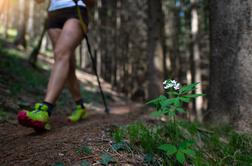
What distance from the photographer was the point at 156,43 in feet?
34.5

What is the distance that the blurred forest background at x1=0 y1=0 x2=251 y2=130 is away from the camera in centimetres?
345

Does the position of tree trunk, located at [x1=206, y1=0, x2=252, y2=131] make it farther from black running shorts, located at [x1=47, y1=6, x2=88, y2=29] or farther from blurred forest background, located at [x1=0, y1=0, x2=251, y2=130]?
black running shorts, located at [x1=47, y1=6, x2=88, y2=29]

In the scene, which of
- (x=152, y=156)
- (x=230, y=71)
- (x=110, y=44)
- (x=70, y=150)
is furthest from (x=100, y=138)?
(x=110, y=44)

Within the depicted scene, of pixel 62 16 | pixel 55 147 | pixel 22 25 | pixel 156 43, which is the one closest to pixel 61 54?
pixel 62 16

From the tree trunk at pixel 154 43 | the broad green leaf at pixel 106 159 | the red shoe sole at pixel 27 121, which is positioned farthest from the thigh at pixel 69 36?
the tree trunk at pixel 154 43

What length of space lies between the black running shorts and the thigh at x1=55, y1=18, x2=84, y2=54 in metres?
0.11

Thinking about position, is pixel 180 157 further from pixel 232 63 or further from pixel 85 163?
pixel 232 63

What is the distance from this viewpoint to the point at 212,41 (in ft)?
12.2

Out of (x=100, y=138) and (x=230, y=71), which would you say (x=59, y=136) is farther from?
(x=230, y=71)

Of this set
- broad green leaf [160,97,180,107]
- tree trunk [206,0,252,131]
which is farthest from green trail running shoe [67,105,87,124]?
broad green leaf [160,97,180,107]

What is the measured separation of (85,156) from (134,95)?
20955 millimetres

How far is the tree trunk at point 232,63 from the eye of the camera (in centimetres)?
319

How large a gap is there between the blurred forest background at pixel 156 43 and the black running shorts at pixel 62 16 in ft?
1.80

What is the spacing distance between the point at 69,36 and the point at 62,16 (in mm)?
372
